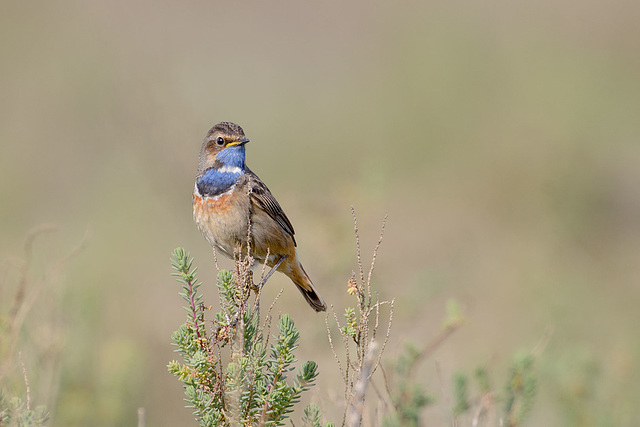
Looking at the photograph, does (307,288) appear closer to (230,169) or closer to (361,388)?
(230,169)

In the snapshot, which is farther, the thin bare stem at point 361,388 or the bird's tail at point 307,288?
the bird's tail at point 307,288

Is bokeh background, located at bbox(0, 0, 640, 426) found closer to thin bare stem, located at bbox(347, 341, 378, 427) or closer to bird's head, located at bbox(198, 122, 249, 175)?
bird's head, located at bbox(198, 122, 249, 175)

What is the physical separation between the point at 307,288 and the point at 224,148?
1.16m

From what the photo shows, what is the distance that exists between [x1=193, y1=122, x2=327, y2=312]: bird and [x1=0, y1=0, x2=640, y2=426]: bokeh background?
60cm

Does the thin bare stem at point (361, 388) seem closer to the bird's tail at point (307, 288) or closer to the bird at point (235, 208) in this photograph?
the bird at point (235, 208)

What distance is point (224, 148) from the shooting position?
5598 mm

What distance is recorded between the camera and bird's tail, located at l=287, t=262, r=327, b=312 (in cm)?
590

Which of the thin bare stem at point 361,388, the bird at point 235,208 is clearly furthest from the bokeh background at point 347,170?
the thin bare stem at point 361,388

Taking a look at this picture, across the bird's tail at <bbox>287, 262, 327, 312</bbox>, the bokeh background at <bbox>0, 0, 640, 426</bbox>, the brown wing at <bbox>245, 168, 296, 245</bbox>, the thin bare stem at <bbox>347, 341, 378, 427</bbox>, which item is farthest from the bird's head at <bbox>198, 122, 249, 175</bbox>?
the thin bare stem at <bbox>347, 341, 378, 427</bbox>

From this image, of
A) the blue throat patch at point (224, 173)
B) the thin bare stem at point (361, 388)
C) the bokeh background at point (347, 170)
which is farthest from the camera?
the bokeh background at point (347, 170)

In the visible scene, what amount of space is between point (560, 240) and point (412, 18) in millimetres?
7594

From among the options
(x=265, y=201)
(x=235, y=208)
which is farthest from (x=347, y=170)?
(x=235, y=208)

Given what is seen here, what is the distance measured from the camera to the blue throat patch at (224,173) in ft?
18.0

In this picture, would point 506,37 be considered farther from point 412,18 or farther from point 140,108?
point 140,108
